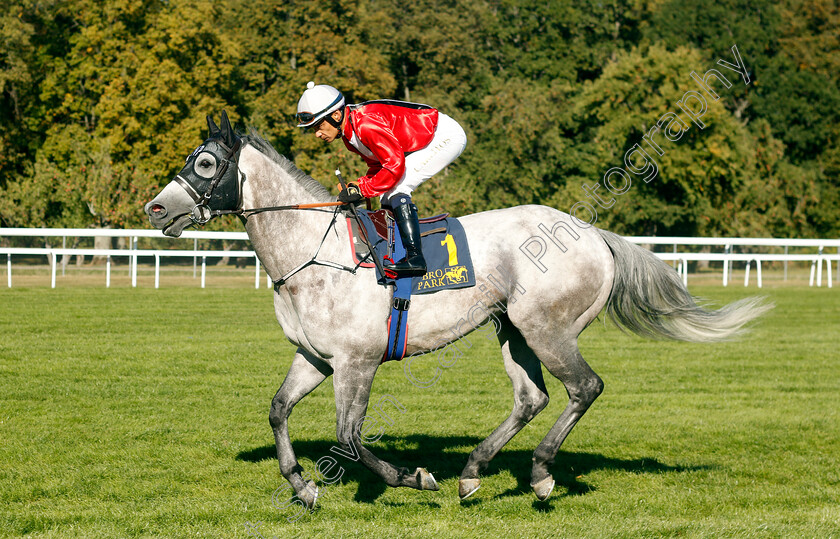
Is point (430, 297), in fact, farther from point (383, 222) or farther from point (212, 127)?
point (212, 127)

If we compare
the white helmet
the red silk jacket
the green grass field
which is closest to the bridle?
the red silk jacket

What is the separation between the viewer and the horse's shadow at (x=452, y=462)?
225 inches

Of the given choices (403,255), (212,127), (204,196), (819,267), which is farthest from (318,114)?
(819,267)

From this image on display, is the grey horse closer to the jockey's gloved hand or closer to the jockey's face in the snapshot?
the jockey's gloved hand

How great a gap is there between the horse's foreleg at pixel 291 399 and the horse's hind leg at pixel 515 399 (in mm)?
986

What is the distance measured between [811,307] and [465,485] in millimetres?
14898

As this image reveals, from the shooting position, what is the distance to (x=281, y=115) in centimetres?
3312

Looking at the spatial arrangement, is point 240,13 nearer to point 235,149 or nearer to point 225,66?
point 225,66

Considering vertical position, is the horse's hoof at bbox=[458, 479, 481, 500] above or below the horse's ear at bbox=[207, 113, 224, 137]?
below

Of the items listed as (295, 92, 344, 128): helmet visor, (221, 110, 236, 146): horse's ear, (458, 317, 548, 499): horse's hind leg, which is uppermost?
(295, 92, 344, 128): helmet visor

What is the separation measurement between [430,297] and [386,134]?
0.99 meters

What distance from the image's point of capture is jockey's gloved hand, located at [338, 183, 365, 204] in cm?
500

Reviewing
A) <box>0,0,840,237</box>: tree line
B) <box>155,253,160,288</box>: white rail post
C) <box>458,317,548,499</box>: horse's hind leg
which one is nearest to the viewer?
<box>458,317,548,499</box>: horse's hind leg

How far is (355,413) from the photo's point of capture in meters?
4.92
